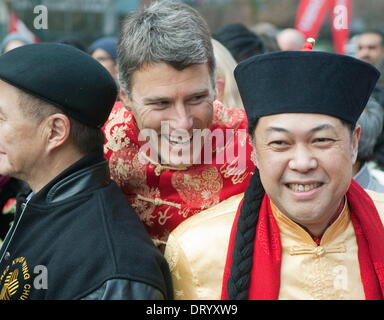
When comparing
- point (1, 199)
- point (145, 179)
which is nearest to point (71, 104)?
point (145, 179)

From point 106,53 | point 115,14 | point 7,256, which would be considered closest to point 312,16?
point 106,53

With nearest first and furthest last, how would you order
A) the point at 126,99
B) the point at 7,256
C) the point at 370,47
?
1. the point at 7,256
2. the point at 126,99
3. the point at 370,47

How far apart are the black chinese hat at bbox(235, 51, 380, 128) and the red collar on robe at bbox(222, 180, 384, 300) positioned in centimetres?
40

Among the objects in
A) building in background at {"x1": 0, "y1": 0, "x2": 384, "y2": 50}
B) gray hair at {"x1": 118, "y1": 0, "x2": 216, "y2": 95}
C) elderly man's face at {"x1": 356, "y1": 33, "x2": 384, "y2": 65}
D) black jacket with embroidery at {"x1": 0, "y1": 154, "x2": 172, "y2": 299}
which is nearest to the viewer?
black jacket with embroidery at {"x1": 0, "y1": 154, "x2": 172, "y2": 299}

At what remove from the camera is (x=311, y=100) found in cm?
234

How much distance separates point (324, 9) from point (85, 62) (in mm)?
5295

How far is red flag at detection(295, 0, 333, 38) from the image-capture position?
7254 mm

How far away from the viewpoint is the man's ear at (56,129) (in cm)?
256

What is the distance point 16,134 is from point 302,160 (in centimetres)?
115

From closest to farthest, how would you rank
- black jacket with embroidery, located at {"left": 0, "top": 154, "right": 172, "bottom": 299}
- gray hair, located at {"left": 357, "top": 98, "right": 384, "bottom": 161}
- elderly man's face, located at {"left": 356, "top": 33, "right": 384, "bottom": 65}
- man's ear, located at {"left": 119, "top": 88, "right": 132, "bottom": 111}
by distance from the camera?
black jacket with embroidery, located at {"left": 0, "top": 154, "right": 172, "bottom": 299} → man's ear, located at {"left": 119, "top": 88, "right": 132, "bottom": 111} → gray hair, located at {"left": 357, "top": 98, "right": 384, "bottom": 161} → elderly man's face, located at {"left": 356, "top": 33, "right": 384, "bottom": 65}

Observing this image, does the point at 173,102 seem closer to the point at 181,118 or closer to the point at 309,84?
the point at 181,118

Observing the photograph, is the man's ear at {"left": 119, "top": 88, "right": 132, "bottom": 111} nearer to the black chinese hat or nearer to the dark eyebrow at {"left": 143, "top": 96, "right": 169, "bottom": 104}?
the dark eyebrow at {"left": 143, "top": 96, "right": 169, "bottom": 104}

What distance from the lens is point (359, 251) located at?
2.55m

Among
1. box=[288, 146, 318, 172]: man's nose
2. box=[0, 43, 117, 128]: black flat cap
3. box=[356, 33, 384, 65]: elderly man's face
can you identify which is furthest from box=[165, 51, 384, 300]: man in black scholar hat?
box=[356, 33, 384, 65]: elderly man's face
